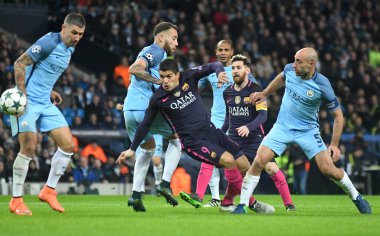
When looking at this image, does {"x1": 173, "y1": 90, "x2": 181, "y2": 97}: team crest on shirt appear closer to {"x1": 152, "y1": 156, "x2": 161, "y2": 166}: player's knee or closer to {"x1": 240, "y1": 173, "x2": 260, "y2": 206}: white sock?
{"x1": 240, "y1": 173, "x2": 260, "y2": 206}: white sock

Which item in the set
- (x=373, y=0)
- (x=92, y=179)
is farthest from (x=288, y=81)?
(x=373, y=0)

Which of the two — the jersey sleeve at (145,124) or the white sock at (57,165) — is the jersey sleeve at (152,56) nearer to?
the jersey sleeve at (145,124)

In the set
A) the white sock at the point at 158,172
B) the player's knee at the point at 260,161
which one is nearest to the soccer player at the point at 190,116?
the player's knee at the point at 260,161

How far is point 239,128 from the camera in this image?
12328 millimetres

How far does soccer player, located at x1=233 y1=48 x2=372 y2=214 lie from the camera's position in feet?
39.2

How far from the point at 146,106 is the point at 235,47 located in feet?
46.5

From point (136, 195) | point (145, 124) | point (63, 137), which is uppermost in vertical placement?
point (145, 124)

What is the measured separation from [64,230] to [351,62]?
66.4ft

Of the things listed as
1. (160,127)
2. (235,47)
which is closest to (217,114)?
(160,127)

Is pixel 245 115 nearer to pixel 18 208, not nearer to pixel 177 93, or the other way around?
pixel 177 93

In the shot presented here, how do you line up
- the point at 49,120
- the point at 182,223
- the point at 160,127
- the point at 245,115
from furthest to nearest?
the point at 245,115 → the point at 160,127 → the point at 49,120 → the point at 182,223

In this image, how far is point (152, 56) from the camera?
12.7 m

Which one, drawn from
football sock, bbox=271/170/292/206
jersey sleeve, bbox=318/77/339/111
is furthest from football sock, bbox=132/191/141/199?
jersey sleeve, bbox=318/77/339/111

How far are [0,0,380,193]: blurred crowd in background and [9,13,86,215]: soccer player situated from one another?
27.3 feet
